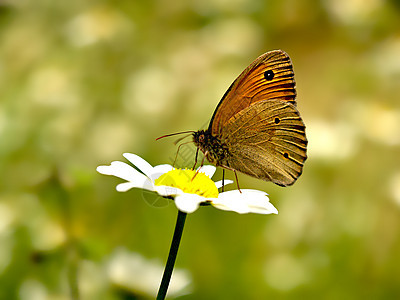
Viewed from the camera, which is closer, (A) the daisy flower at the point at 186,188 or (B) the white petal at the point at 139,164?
(A) the daisy flower at the point at 186,188

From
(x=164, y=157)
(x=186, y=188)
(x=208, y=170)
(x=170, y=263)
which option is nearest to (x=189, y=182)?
(x=186, y=188)

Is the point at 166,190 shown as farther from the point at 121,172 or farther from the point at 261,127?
the point at 261,127

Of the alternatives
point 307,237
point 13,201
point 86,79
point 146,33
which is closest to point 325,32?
point 146,33

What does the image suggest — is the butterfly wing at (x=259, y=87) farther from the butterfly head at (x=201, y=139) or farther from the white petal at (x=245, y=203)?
the white petal at (x=245, y=203)

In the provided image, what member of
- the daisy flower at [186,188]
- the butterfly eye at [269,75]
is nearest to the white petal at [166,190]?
the daisy flower at [186,188]

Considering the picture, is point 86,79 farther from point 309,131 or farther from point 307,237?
point 307,237
